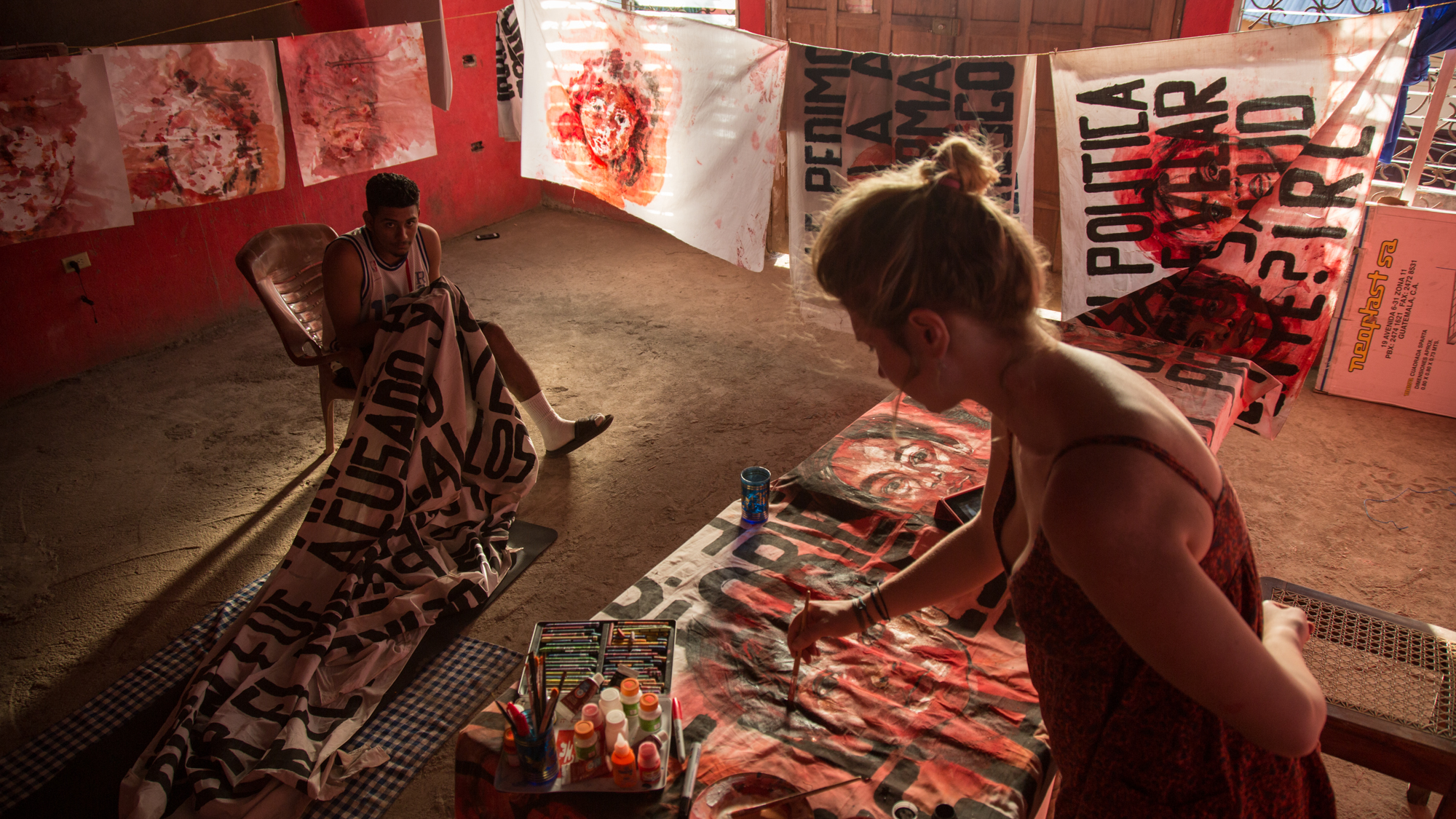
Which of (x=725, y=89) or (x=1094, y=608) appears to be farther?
(x=725, y=89)

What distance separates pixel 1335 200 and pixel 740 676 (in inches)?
92.0

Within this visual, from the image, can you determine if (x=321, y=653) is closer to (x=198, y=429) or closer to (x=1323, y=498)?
(x=198, y=429)

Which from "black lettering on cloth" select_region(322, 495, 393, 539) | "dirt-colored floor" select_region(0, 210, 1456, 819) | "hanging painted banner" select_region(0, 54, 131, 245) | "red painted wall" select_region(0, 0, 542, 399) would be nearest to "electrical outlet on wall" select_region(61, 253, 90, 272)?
"red painted wall" select_region(0, 0, 542, 399)

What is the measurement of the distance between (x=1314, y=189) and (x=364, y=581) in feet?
10.4

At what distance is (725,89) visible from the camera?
10.4ft

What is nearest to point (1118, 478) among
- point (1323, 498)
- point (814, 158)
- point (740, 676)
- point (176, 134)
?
point (740, 676)

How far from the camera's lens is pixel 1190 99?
8.47 ft

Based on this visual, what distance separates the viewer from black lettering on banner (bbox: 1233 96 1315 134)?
2.48m

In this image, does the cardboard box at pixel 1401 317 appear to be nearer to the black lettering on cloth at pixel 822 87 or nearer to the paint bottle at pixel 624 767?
the black lettering on cloth at pixel 822 87

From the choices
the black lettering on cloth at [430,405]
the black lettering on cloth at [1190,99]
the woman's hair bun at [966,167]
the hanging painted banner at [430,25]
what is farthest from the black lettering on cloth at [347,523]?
the hanging painted banner at [430,25]

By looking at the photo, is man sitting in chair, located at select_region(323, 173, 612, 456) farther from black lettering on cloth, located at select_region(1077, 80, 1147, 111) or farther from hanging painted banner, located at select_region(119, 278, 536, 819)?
black lettering on cloth, located at select_region(1077, 80, 1147, 111)

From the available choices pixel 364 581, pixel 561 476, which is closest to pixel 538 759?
pixel 364 581

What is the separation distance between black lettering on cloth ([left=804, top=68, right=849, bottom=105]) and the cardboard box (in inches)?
101

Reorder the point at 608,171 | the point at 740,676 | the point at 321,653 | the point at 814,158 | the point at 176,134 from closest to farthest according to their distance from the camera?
the point at 740,676
the point at 321,653
the point at 814,158
the point at 608,171
the point at 176,134
